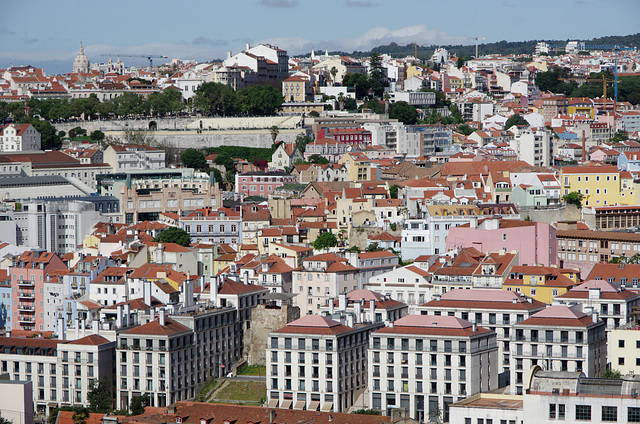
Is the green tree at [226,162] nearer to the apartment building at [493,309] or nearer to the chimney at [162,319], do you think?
the chimney at [162,319]

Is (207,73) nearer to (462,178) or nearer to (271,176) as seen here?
(271,176)

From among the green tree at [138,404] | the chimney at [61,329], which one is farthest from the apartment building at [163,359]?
the chimney at [61,329]

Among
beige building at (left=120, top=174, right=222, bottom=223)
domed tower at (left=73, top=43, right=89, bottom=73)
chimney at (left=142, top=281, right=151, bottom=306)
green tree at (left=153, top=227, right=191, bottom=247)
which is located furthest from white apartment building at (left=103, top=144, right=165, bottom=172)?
domed tower at (left=73, top=43, right=89, bottom=73)

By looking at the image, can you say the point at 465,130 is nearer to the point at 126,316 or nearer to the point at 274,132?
the point at 274,132

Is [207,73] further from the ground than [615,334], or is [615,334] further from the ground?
[207,73]

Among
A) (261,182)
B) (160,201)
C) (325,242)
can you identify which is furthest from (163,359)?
(261,182)

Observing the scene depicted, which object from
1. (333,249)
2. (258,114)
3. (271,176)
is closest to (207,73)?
(258,114)
